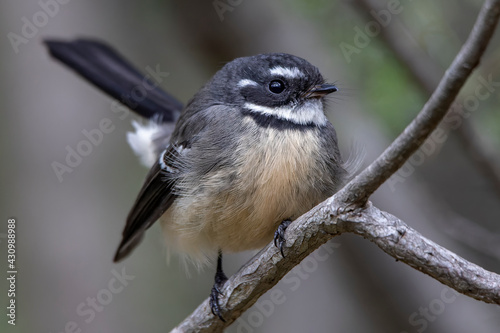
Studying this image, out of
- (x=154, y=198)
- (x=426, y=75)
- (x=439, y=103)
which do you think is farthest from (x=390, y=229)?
(x=426, y=75)

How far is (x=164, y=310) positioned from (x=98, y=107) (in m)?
2.26

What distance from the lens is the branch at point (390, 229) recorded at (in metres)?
1.95

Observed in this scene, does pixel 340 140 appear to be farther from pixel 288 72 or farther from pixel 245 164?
pixel 245 164

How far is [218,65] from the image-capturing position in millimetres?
5938

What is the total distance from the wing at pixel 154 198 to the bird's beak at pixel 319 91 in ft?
3.15

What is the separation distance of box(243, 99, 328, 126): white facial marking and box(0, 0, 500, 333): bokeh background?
904mm

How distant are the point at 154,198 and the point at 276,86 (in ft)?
3.84

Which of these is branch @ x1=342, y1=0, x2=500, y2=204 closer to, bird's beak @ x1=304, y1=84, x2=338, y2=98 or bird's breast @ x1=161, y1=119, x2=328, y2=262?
bird's breast @ x1=161, y1=119, x2=328, y2=262

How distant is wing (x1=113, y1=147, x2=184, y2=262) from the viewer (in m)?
4.25

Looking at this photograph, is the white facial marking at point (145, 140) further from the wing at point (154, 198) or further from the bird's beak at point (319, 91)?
the bird's beak at point (319, 91)

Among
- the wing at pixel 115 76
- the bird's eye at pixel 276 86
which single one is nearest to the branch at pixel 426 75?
the bird's eye at pixel 276 86

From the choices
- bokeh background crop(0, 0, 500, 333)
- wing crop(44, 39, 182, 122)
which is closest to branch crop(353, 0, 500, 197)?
bokeh background crop(0, 0, 500, 333)

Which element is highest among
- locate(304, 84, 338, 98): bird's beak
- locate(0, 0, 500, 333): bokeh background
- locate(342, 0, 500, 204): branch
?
locate(342, 0, 500, 204): branch

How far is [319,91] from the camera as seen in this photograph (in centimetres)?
386
